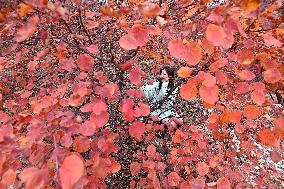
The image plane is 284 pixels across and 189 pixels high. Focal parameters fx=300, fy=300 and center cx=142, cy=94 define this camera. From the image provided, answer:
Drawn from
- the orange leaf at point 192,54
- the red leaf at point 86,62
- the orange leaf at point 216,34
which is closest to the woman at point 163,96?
the red leaf at point 86,62

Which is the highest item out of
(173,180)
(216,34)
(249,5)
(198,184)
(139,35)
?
(249,5)

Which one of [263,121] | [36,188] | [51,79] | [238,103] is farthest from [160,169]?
[36,188]

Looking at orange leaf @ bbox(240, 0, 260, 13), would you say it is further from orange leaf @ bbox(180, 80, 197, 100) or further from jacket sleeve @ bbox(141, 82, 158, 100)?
jacket sleeve @ bbox(141, 82, 158, 100)

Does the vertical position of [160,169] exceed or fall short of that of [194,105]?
it exceeds it

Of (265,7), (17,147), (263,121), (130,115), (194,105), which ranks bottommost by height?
(194,105)

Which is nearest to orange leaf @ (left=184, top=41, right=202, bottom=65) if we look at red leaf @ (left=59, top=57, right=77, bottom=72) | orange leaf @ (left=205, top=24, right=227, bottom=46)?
orange leaf @ (left=205, top=24, right=227, bottom=46)

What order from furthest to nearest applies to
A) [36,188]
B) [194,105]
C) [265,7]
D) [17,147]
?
1. [194,105]
2. [265,7]
3. [17,147]
4. [36,188]

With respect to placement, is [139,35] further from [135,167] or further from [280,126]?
[135,167]

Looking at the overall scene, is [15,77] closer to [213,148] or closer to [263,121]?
[213,148]

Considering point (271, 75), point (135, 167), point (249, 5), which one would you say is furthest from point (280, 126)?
point (135, 167)
